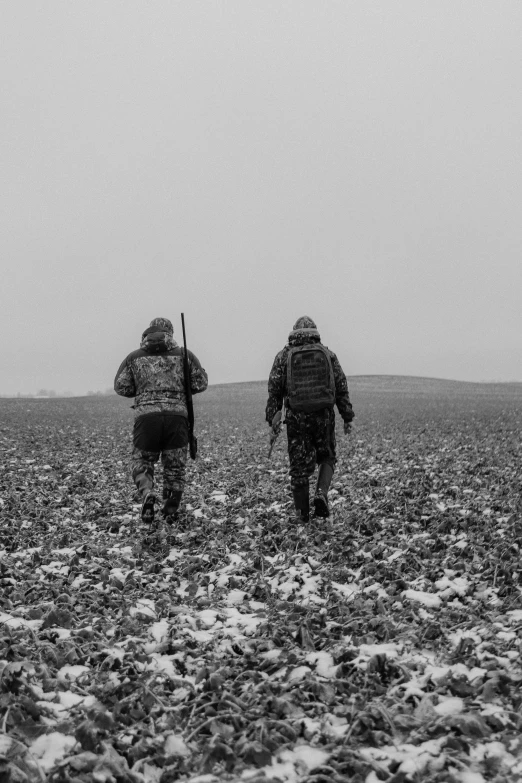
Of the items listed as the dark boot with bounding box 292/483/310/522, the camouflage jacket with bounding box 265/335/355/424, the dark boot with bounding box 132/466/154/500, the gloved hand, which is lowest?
the dark boot with bounding box 292/483/310/522

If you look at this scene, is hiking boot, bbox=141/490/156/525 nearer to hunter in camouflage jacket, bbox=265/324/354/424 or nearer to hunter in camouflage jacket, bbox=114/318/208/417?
hunter in camouflage jacket, bbox=114/318/208/417

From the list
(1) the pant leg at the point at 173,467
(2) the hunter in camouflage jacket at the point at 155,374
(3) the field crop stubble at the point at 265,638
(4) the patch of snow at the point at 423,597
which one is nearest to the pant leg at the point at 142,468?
(1) the pant leg at the point at 173,467

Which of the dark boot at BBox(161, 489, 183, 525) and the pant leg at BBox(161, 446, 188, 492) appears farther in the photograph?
the dark boot at BBox(161, 489, 183, 525)

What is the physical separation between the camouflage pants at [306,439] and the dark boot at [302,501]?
0.23 feet

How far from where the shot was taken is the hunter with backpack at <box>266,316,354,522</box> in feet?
27.1

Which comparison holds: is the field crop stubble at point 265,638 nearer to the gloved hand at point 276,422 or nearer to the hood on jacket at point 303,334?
the gloved hand at point 276,422

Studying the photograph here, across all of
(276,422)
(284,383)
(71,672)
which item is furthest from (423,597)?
(284,383)

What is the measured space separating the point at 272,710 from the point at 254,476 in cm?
955

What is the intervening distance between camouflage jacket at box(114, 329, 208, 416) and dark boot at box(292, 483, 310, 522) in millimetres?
1802

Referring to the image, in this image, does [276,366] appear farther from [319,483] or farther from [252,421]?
[252,421]

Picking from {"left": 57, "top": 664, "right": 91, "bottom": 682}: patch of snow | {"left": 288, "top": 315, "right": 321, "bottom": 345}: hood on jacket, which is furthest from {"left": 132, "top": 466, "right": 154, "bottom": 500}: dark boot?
{"left": 57, "top": 664, "right": 91, "bottom": 682}: patch of snow

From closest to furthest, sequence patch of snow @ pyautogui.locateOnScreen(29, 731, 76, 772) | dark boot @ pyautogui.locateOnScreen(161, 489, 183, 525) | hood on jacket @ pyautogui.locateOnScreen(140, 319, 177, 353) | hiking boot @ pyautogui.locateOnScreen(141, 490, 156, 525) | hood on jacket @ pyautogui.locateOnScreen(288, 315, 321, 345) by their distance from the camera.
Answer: patch of snow @ pyautogui.locateOnScreen(29, 731, 76, 772), hiking boot @ pyautogui.locateOnScreen(141, 490, 156, 525), hood on jacket @ pyautogui.locateOnScreen(140, 319, 177, 353), hood on jacket @ pyautogui.locateOnScreen(288, 315, 321, 345), dark boot @ pyautogui.locateOnScreen(161, 489, 183, 525)

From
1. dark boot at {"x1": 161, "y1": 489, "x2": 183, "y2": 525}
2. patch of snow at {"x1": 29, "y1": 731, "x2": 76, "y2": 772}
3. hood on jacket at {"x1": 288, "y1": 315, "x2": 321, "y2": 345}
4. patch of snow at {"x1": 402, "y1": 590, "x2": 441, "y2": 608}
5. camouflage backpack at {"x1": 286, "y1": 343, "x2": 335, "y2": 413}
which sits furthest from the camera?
dark boot at {"x1": 161, "y1": 489, "x2": 183, "y2": 525}

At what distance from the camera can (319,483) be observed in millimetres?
8359
